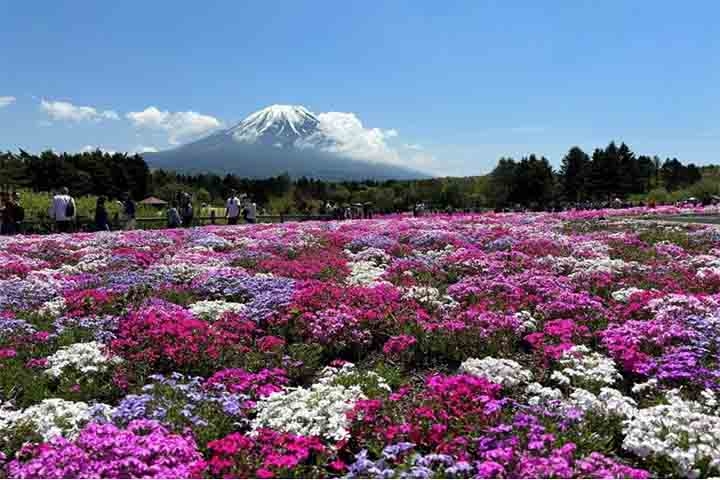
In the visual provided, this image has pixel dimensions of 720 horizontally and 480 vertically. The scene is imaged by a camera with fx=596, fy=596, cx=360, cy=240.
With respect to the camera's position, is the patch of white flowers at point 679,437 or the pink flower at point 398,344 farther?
the pink flower at point 398,344

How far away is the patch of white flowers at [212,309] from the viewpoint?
9.28 metres

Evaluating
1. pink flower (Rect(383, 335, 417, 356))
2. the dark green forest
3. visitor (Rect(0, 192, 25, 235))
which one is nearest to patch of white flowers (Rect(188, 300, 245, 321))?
pink flower (Rect(383, 335, 417, 356))

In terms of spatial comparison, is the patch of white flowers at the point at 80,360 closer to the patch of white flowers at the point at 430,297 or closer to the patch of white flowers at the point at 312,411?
the patch of white flowers at the point at 312,411

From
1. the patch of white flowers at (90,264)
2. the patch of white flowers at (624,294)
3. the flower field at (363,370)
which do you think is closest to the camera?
the flower field at (363,370)

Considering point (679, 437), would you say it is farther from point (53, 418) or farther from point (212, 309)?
point (212, 309)

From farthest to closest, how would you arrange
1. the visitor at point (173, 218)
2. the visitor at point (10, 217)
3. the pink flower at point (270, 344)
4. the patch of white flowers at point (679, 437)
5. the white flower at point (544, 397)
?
the visitor at point (173, 218)
the visitor at point (10, 217)
the pink flower at point (270, 344)
the white flower at point (544, 397)
the patch of white flowers at point (679, 437)

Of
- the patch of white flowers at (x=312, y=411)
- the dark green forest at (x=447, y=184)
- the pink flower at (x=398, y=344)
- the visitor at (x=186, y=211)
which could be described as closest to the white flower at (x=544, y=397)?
the patch of white flowers at (x=312, y=411)

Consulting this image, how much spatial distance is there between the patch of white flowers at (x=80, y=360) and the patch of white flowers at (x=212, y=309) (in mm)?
2058

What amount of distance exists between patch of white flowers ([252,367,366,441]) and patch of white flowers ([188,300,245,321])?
3.36 metres

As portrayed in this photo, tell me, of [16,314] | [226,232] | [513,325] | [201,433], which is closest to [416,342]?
[513,325]

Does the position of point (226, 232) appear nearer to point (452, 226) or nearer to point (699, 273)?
point (452, 226)

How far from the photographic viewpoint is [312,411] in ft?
18.3

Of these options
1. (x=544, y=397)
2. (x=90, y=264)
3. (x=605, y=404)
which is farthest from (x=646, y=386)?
(x=90, y=264)

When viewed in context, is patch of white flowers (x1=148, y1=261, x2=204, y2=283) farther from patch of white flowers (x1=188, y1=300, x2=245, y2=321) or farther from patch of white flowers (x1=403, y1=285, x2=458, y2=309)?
patch of white flowers (x1=403, y1=285, x2=458, y2=309)
